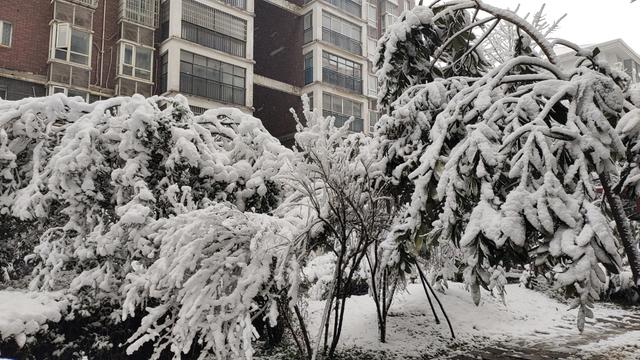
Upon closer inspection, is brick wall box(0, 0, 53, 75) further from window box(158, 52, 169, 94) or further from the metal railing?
the metal railing

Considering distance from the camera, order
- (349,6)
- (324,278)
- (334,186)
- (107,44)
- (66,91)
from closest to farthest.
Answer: (334,186)
(324,278)
(66,91)
(107,44)
(349,6)

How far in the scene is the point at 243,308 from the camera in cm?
420

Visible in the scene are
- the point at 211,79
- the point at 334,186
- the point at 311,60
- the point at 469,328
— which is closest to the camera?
the point at 334,186

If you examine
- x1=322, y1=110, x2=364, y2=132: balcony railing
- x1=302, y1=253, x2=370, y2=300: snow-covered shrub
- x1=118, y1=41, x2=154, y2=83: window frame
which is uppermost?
x1=118, y1=41, x2=154, y2=83: window frame

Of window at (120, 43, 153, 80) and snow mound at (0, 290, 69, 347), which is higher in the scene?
window at (120, 43, 153, 80)

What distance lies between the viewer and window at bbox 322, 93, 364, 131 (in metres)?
25.5

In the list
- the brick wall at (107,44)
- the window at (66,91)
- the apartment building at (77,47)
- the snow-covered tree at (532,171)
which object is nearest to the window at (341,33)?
the apartment building at (77,47)

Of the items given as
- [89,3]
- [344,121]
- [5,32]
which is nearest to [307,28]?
[344,121]

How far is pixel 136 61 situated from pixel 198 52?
9.21ft

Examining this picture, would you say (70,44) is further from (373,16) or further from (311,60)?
(373,16)

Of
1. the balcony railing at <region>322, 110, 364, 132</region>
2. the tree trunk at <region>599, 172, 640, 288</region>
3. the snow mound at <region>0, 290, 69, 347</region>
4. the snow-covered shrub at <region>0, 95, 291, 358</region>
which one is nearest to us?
the tree trunk at <region>599, 172, 640, 288</region>

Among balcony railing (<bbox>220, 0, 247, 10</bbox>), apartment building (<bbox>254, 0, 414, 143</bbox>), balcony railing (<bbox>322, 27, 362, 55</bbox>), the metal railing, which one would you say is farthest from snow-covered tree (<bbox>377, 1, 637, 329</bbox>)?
balcony railing (<bbox>322, 27, 362, 55</bbox>)

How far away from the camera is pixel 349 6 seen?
28.0 m

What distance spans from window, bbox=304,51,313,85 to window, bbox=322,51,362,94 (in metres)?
0.72
